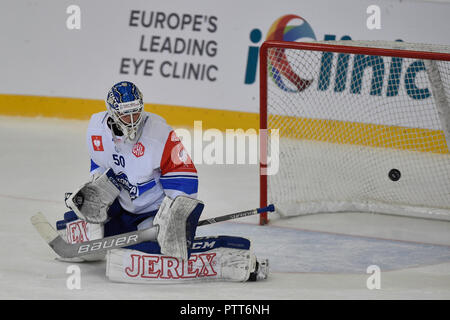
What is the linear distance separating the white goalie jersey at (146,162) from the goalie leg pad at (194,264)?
27 centimetres

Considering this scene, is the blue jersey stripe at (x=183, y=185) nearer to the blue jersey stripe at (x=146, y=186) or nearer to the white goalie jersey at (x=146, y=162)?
the white goalie jersey at (x=146, y=162)

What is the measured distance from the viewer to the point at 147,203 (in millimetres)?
3871

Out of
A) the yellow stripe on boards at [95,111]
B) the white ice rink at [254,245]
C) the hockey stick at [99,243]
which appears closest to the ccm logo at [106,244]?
the hockey stick at [99,243]

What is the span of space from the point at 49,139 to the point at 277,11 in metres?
2.19

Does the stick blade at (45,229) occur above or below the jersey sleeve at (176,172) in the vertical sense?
below

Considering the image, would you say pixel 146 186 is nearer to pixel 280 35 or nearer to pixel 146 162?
pixel 146 162

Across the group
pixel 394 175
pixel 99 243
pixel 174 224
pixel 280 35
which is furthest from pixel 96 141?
pixel 280 35

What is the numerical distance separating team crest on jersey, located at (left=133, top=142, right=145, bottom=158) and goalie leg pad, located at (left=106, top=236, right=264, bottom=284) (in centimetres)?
43

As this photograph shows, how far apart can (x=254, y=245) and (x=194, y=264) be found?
0.89 meters

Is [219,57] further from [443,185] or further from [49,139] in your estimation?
[443,185]

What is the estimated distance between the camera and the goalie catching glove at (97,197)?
381 cm

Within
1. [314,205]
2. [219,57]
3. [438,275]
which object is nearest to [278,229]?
[314,205]

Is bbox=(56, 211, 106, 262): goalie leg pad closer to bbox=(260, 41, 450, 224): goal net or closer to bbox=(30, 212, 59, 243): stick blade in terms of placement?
bbox=(30, 212, 59, 243): stick blade

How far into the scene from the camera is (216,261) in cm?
375
